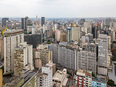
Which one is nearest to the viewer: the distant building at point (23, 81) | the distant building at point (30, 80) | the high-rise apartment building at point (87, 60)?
the distant building at point (23, 81)

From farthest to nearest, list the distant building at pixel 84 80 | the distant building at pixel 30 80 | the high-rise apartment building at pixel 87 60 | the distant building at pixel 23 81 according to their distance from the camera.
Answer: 1. the high-rise apartment building at pixel 87 60
2. the distant building at pixel 84 80
3. the distant building at pixel 30 80
4. the distant building at pixel 23 81

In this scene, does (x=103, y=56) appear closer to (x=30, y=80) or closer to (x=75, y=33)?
(x=30, y=80)

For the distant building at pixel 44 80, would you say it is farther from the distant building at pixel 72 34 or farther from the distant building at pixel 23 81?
the distant building at pixel 72 34

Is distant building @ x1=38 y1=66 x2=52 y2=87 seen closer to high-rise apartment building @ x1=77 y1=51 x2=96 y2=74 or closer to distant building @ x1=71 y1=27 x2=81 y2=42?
high-rise apartment building @ x1=77 y1=51 x2=96 y2=74

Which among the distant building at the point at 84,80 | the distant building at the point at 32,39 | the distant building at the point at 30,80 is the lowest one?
the distant building at the point at 84,80

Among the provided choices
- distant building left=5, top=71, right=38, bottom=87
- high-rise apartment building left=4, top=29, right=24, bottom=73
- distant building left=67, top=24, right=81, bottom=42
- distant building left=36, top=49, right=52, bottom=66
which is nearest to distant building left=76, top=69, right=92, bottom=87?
distant building left=5, top=71, right=38, bottom=87

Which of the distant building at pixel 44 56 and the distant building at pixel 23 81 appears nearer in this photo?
the distant building at pixel 23 81

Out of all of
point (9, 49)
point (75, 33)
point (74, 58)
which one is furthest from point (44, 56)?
point (75, 33)

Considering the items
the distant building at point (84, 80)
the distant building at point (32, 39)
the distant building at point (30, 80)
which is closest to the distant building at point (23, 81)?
the distant building at point (30, 80)

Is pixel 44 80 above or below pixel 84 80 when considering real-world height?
above

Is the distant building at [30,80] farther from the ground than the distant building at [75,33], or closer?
closer

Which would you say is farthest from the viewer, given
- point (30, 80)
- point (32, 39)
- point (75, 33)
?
point (75, 33)

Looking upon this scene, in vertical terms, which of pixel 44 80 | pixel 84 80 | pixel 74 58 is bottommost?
pixel 84 80
